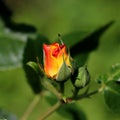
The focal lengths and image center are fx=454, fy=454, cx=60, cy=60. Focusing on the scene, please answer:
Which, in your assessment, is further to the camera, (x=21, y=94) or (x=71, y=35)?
(x=21, y=94)

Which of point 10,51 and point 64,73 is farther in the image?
point 10,51

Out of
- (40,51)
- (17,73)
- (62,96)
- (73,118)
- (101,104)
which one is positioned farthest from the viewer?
(17,73)

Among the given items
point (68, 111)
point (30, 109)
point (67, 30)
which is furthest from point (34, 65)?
point (67, 30)

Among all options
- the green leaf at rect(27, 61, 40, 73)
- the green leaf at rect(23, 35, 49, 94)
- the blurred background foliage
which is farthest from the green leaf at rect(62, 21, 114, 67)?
the blurred background foliage

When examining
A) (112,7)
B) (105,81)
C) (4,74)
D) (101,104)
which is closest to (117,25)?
(112,7)

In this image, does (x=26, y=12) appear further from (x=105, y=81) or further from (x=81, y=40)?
(x=105, y=81)

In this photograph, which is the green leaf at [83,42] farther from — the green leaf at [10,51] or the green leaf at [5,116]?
the green leaf at [5,116]

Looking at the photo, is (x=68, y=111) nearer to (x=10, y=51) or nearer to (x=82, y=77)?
(x=10, y=51)
